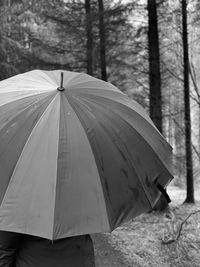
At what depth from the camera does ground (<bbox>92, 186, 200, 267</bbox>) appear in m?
5.94

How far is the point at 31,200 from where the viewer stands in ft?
6.07

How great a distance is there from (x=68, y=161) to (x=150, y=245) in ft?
17.3

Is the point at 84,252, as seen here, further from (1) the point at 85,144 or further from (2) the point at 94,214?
(1) the point at 85,144

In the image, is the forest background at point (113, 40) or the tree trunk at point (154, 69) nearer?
the tree trunk at point (154, 69)

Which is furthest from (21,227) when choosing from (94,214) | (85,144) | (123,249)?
(123,249)

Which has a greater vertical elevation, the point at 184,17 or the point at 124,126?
the point at 184,17

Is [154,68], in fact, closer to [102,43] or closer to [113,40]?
[102,43]

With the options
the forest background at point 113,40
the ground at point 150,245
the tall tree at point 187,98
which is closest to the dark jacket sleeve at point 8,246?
the ground at point 150,245

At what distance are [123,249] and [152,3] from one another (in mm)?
6680

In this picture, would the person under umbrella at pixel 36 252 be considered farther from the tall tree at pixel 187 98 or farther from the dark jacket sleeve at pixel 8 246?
the tall tree at pixel 187 98

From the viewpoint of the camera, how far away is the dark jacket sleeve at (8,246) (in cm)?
191

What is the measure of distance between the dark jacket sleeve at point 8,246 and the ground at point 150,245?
4.01 m

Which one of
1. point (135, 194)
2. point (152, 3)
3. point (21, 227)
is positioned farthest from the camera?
point (152, 3)

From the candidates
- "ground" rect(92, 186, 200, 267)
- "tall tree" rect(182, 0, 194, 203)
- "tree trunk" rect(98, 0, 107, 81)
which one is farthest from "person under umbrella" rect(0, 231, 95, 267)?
"tree trunk" rect(98, 0, 107, 81)
